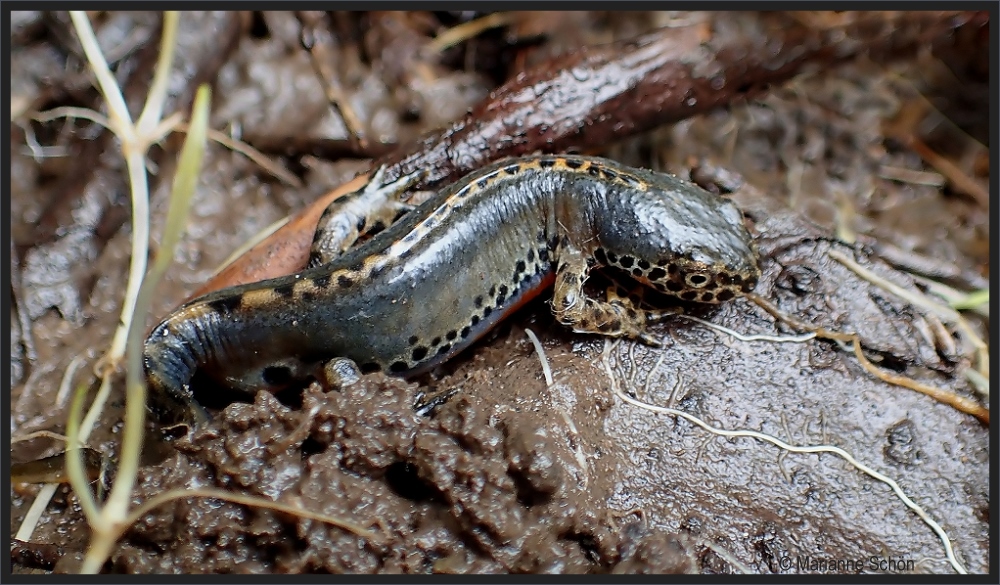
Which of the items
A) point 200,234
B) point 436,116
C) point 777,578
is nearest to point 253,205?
point 200,234

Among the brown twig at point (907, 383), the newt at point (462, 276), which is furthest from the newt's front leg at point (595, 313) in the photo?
the brown twig at point (907, 383)

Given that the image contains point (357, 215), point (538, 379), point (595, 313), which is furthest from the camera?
point (357, 215)

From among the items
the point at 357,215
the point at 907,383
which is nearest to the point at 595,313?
the point at 357,215

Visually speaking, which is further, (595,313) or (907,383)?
(907,383)

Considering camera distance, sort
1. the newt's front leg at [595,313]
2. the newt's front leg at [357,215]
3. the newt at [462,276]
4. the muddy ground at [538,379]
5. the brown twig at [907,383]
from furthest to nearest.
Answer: the newt's front leg at [357,215]
the brown twig at [907,383]
the newt's front leg at [595,313]
the newt at [462,276]
the muddy ground at [538,379]

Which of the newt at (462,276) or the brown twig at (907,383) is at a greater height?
the newt at (462,276)

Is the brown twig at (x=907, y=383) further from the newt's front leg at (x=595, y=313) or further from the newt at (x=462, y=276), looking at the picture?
the newt's front leg at (x=595, y=313)

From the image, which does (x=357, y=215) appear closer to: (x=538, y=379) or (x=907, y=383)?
(x=538, y=379)
